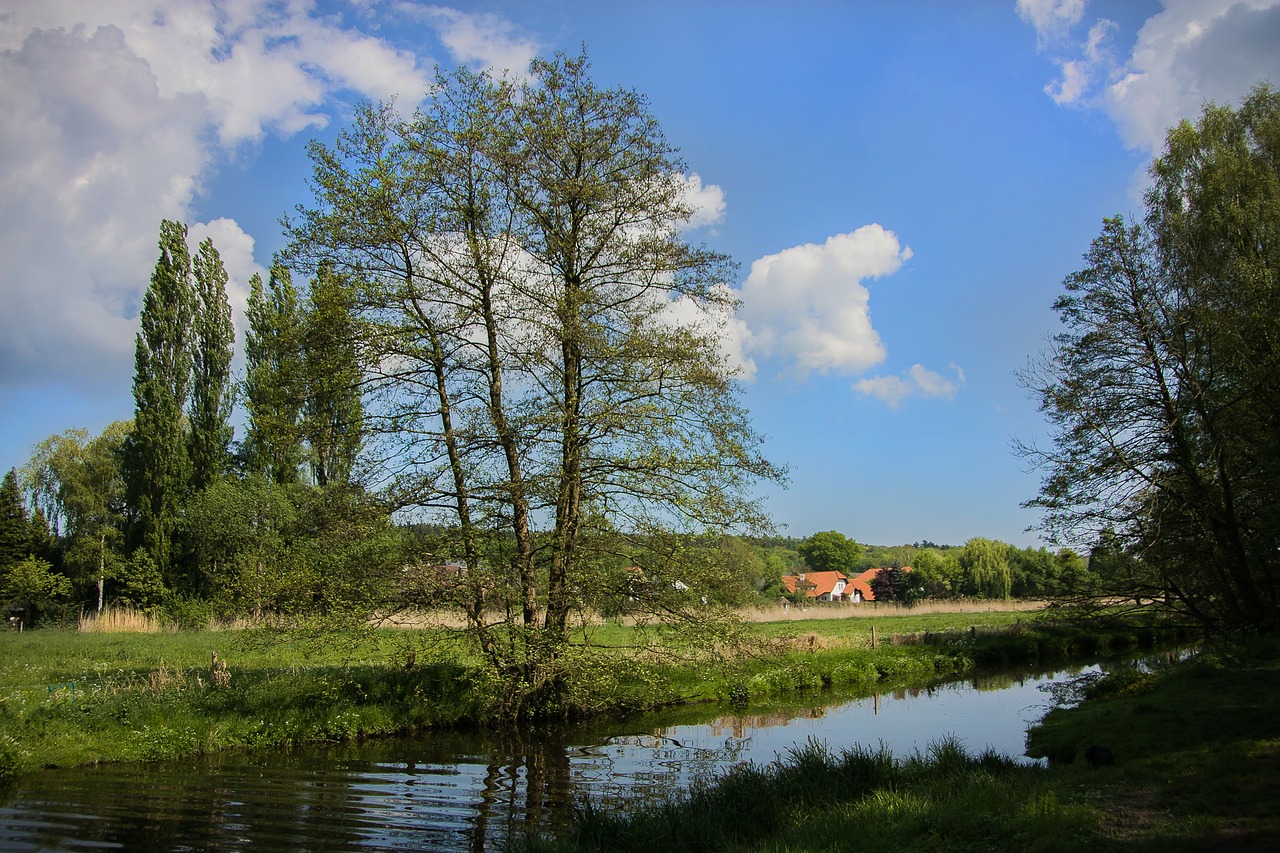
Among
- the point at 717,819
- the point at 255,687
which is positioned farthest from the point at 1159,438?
the point at 255,687

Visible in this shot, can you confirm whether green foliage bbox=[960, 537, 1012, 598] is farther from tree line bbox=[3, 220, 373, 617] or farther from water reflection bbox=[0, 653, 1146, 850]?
tree line bbox=[3, 220, 373, 617]

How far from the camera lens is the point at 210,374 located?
41.0 meters

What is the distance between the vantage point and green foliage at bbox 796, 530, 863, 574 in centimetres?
12825

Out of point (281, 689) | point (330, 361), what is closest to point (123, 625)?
point (281, 689)

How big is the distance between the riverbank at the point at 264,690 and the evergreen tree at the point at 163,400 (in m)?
12.3

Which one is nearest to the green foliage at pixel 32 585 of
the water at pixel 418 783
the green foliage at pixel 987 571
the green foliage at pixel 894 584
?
the water at pixel 418 783

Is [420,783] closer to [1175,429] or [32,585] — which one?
[1175,429]

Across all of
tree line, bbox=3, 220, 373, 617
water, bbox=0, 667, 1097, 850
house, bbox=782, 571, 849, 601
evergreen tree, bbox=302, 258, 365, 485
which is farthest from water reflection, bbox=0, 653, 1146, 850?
house, bbox=782, 571, 849, 601

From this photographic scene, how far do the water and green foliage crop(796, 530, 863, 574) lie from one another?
366 feet

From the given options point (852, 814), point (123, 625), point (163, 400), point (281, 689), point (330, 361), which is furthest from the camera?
point (163, 400)

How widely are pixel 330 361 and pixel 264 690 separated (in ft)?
24.8

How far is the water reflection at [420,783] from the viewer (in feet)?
33.9

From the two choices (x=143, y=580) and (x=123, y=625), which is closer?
(x=123, y=625)

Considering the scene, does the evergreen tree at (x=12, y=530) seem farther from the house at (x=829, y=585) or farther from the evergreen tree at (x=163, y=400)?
the house at (x=829, y=585)
